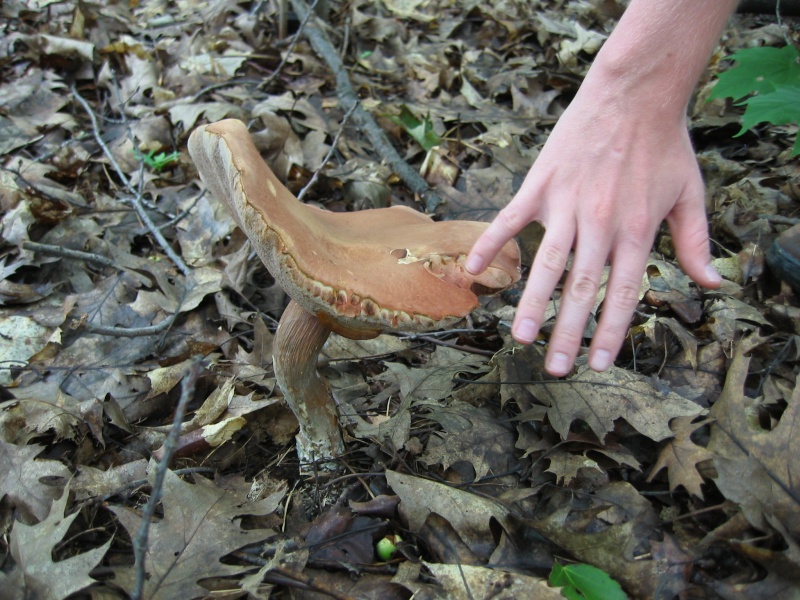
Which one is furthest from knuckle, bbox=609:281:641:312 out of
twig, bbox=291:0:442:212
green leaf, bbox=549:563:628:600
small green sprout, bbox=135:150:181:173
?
small green sprout, bbox=135:150:181:173

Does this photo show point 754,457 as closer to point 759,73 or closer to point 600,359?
point 600,359

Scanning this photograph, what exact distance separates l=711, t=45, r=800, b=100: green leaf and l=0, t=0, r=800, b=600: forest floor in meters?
0.60

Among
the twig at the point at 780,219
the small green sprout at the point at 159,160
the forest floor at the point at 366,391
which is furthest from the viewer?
the small green sprout at the point at 159,160

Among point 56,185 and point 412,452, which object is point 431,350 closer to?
point 412,452

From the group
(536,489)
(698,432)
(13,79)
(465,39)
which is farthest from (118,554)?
(465,39)

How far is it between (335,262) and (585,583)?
126 centimetres

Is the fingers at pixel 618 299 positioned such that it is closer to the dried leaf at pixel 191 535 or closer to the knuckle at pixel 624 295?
the knuckle at pixel 624 295

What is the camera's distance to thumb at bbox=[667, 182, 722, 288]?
159cm

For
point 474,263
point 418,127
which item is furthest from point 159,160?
point 474,263

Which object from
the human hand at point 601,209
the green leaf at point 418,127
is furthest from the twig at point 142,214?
the human hand at point 601,209

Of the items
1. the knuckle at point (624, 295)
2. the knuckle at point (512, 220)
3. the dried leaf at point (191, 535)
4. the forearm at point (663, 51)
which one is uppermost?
the forearm at point (663, 51)

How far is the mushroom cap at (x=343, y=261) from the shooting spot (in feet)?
4.85

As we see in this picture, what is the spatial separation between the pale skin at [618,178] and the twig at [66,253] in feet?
8.85

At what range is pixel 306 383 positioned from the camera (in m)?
2.11
